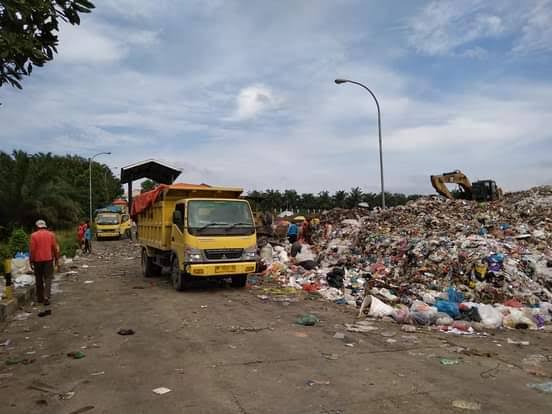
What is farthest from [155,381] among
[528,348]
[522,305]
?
[522,305]

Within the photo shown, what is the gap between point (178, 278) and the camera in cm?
1185

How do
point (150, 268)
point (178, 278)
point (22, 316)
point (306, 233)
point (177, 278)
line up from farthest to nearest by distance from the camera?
point (306, 233) → point (150, 268) → point (177, 278) → point (178, 278) → point (22, 316)

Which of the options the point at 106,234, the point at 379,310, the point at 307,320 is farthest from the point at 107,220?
the point at 379,310

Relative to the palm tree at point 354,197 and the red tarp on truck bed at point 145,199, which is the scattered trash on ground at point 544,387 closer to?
the red tarp on truck bed at point 145,199

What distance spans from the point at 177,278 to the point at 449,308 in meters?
6.22

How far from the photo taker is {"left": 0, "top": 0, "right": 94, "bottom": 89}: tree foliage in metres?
4.10

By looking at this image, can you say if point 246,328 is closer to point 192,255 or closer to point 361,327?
point 361,327

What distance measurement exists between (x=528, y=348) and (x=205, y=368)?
4312mm

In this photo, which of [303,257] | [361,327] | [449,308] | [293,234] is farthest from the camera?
[293,234]

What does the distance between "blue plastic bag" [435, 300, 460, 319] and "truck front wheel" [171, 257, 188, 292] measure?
5.66 m

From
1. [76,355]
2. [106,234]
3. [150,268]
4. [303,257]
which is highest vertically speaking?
[106,234]

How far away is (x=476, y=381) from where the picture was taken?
532 cm

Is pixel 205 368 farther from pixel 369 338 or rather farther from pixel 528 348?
pixel 528 348

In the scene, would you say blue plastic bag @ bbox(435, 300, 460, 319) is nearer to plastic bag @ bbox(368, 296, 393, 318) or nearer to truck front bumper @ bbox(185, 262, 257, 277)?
plastic bag @ bbox(368, 296, 393, 318)
